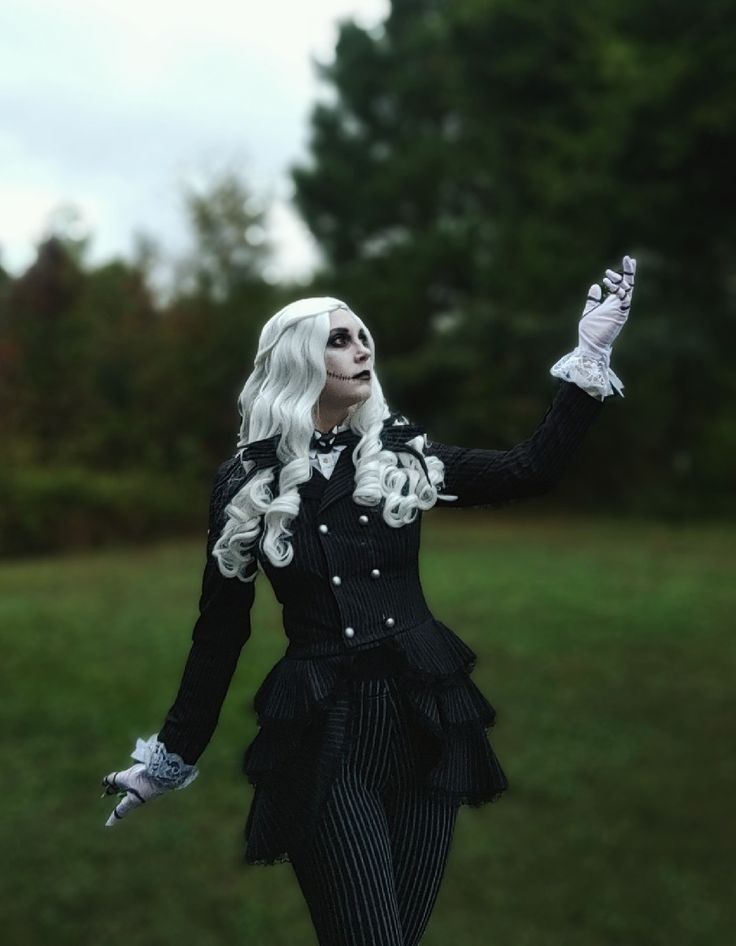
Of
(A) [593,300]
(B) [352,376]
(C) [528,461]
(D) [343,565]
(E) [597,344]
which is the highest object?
(A) [593,300]

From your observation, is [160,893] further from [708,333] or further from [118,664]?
[708,333]

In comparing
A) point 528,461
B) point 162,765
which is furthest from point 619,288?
point 162,765

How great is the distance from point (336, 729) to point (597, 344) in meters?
1.04

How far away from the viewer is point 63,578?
58.7 ft

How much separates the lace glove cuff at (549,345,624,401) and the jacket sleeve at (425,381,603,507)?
0.02 m

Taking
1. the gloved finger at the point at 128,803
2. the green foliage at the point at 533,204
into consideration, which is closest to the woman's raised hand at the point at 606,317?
the gloved finger at the point at 128,803

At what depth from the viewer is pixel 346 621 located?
2982mm

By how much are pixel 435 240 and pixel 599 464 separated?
6839 mm

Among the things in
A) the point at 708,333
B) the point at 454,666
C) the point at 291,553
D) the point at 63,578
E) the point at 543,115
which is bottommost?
the point at 63,578

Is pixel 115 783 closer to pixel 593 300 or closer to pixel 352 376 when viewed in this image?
pixel 352 376

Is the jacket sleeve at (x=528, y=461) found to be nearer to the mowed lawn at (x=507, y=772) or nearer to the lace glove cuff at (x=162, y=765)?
the lace glove cuff at (x=162, y=765)

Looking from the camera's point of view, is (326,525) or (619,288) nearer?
(619,288)

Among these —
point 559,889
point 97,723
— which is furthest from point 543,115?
point 559,889

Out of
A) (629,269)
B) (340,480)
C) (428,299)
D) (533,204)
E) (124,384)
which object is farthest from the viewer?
(428,299)
